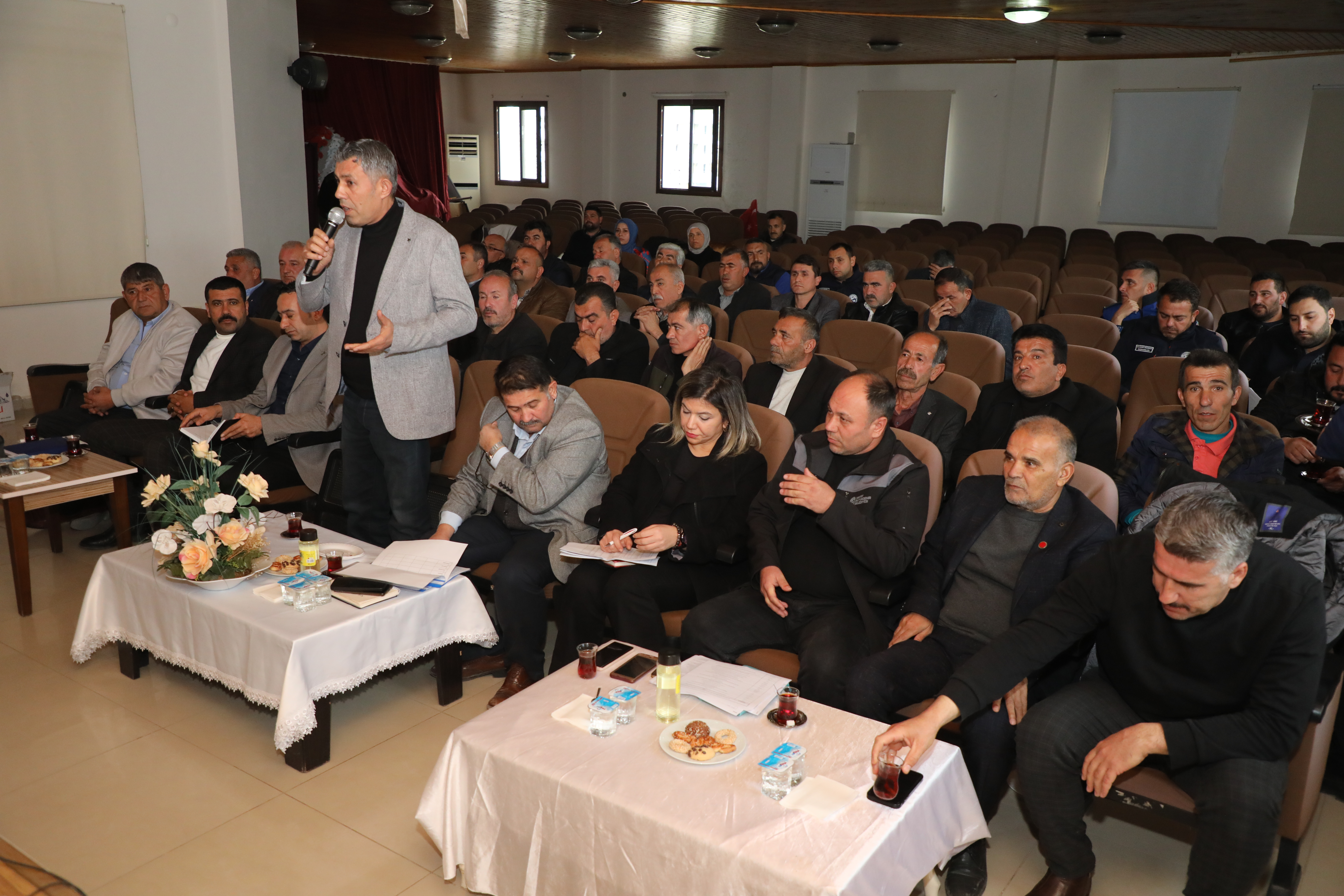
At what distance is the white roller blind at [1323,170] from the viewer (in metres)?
10.8

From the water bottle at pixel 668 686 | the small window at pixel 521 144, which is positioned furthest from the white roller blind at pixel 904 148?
the water bottle at pixel 668 686

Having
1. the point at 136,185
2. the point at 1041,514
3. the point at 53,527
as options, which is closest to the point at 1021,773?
the point at 1041,514

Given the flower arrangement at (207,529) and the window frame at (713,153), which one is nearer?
the flower arrangement at (207,529)

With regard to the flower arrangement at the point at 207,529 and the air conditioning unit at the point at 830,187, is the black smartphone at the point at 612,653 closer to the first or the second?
the flower arrangement at the point at 207,529

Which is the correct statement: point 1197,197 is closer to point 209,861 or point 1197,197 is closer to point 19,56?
point 19,56

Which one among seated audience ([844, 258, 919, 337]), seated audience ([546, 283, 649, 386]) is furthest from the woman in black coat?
seated audience ([844, 258, 919, 337])

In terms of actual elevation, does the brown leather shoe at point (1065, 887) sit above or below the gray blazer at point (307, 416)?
below

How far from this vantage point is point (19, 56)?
19.9ft

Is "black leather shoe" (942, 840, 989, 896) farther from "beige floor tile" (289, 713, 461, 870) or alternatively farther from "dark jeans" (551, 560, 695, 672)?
"beige floor tile" (289, 713, 461, 870)

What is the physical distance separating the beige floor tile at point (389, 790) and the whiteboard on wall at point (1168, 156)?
469 inches

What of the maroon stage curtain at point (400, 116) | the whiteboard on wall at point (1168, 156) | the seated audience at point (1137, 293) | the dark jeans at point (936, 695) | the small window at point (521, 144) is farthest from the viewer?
the small window at point (521, 144)

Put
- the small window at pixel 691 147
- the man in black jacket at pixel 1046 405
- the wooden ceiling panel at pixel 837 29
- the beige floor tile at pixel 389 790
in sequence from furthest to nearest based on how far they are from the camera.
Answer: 1. the small window at pixel 691 147
2. the wooden ceiling panel at pixel 837 29
3. the man in black jacket at pixel 1046 405
4. the beige floor tile at pixel 389 790

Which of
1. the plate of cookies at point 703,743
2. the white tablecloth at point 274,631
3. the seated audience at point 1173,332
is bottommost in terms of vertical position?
the white tablecloth at point 274,631

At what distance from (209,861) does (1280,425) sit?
396 centimetres
